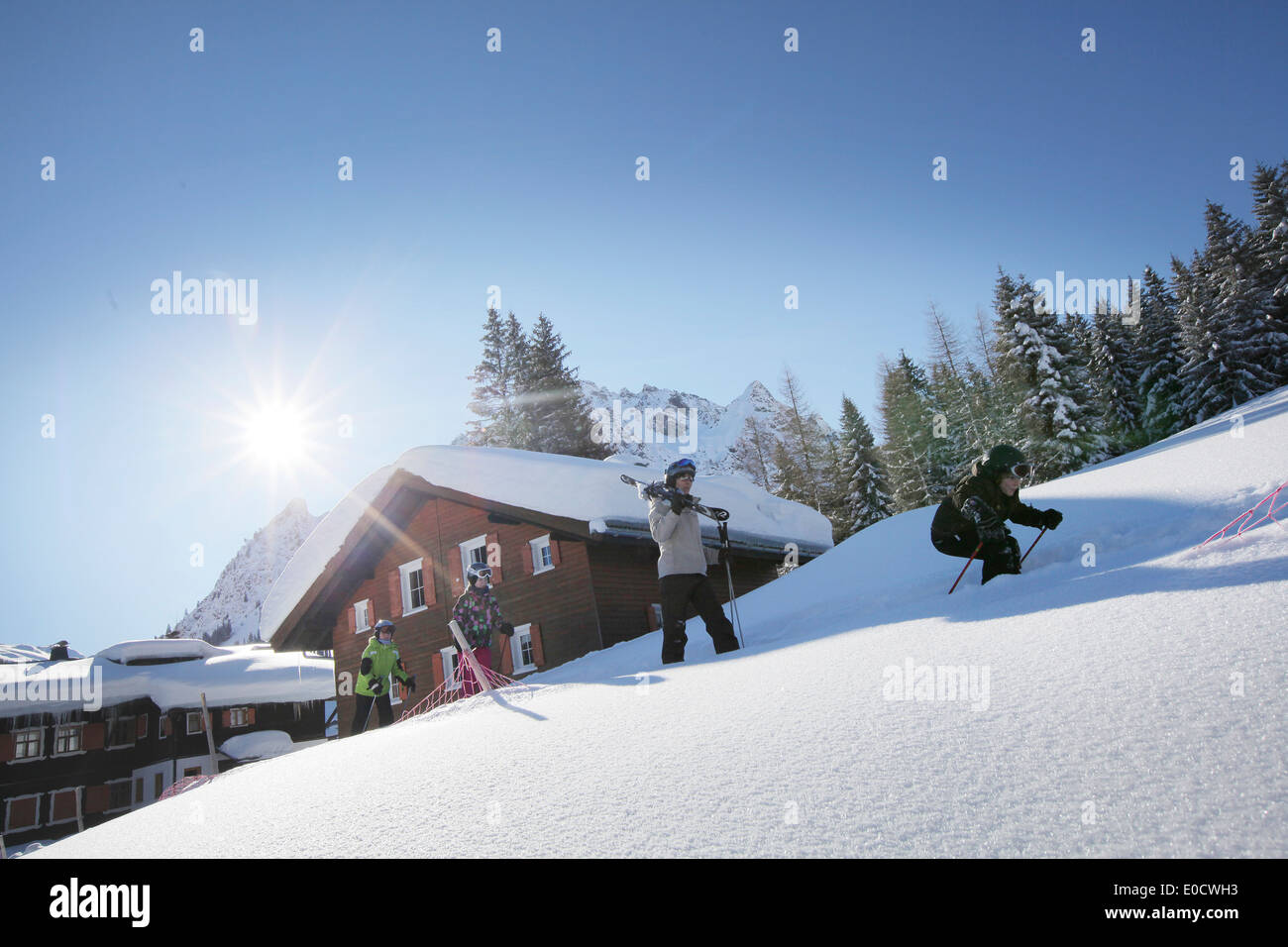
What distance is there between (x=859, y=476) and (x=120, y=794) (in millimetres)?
35023

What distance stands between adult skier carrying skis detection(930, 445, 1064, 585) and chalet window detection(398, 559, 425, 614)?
1536cm

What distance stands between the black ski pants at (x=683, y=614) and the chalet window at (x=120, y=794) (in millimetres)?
31158

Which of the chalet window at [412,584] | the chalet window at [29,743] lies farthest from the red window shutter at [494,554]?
the chalet window at [29,743]

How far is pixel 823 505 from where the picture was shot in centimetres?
4088

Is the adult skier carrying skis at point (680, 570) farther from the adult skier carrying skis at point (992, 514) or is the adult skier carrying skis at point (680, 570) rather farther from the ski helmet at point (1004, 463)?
the ski helmet at point (1004, 463)

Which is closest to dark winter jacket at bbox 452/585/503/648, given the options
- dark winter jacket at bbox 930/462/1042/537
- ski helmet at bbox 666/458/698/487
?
ski helmet at bbox 666/458/698/487

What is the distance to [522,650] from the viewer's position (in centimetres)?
1667

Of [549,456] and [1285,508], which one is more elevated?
[549,456]

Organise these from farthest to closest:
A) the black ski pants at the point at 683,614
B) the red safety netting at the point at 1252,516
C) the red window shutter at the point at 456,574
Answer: the red window shutter at the point at 456,574 < the black ski pants at the point at 683,614 < the red safety netting at the point at 1252,516

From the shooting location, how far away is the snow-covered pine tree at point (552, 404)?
35.5 metres
